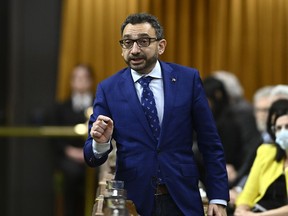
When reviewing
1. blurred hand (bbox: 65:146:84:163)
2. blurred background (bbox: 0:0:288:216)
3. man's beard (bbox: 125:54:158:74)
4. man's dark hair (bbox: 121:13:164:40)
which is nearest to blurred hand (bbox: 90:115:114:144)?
man's beard (bbox: 125:54:158:74)

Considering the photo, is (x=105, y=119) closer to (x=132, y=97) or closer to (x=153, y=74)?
(x=132, y=97)

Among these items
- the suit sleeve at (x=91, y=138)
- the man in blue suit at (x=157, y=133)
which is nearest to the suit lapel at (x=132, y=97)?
the man in blue suit at (x=157, y=133)

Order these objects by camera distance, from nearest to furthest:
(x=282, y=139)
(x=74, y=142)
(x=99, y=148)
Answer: (x=99, y=148) → (x=282, y=139) → (x=74, y=142)

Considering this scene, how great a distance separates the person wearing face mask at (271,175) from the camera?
589 cm

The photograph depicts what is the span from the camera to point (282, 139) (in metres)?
5.82

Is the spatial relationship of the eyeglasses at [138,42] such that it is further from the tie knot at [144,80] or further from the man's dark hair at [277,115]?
the man's dark hair at [277,115]

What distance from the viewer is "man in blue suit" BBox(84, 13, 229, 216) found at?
15.9 ft

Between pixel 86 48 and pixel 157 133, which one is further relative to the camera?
pixel 86 48

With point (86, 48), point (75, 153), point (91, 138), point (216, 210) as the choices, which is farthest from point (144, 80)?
point (86, 48)

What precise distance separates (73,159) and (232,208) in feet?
9.81

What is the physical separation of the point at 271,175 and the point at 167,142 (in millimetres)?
1259

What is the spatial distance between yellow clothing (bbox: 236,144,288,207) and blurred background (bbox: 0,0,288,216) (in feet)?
13.9

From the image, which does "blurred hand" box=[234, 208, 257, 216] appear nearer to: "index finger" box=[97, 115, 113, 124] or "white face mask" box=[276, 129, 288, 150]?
"white face mask" box=[276, 129, 288, 150]

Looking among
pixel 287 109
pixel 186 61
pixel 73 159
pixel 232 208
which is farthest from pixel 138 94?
pixel 186 61
